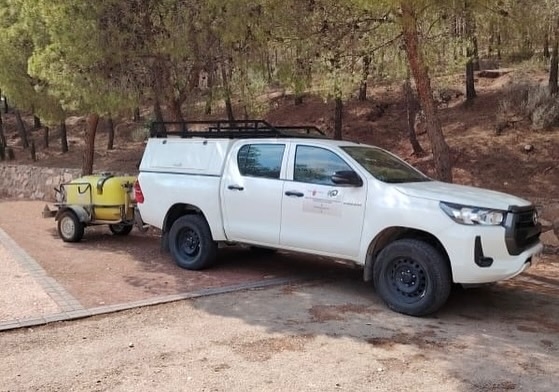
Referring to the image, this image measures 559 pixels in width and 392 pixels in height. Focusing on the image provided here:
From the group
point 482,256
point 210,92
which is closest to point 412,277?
point 482,256

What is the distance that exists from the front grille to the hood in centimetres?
8

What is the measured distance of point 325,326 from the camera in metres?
5.87

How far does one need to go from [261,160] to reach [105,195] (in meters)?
3.86

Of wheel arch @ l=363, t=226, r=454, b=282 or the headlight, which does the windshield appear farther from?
the headlight

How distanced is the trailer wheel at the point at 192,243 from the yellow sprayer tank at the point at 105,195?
218cm

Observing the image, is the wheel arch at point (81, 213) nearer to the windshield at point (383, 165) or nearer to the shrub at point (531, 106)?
the windshield at point (383, 165)

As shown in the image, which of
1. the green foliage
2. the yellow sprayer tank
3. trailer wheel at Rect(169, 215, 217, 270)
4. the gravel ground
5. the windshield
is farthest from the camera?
the yellow sprayer tank

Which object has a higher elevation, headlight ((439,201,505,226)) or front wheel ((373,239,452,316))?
headlight ((439,201,505,226))

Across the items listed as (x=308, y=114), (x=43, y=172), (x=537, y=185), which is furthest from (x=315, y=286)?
(x=43, y=172)

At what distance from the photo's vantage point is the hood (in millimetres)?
6043

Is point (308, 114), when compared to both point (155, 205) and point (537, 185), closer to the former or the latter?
point (537, 185)

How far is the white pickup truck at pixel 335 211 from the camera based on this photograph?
19.7 ft

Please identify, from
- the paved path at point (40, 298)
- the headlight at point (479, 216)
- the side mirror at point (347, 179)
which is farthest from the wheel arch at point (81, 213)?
the headlight at point (479, 216)

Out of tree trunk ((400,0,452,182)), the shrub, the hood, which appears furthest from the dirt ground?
the shrub
